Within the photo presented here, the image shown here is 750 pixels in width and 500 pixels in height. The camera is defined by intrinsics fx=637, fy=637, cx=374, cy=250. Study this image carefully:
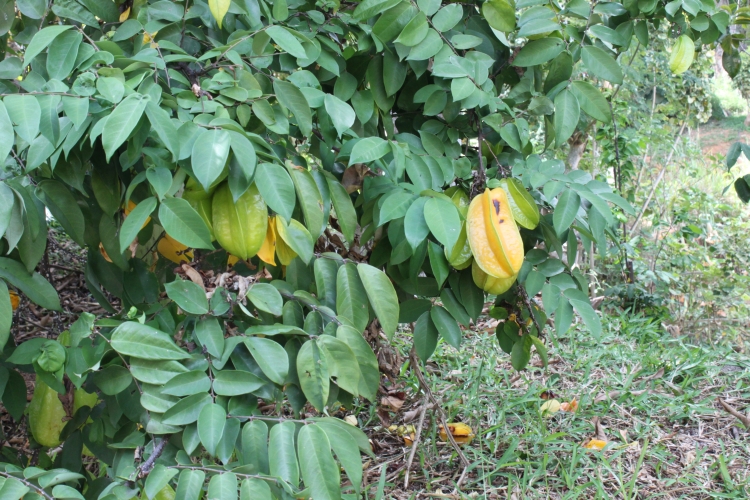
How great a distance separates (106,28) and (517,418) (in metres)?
1.80

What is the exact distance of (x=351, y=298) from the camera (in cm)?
116

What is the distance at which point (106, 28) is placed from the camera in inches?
56.4

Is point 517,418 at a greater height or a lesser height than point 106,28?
lesser

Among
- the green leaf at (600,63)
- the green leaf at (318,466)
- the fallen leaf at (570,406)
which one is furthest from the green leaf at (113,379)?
the fallen leaf at (570,406)

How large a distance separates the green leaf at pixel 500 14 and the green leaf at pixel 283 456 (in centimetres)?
99

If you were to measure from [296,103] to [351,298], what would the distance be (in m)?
0.38

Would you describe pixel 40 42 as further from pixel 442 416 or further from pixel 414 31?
pixel 442 416

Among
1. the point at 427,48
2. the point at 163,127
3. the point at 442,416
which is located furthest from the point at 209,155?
the point at 442,416

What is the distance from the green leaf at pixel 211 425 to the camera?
0.90m

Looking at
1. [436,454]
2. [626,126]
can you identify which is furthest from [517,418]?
[626,126]

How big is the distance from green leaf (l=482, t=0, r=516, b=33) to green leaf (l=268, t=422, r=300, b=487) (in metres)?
0.99

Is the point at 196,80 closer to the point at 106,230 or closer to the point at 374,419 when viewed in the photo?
the point at 106,230

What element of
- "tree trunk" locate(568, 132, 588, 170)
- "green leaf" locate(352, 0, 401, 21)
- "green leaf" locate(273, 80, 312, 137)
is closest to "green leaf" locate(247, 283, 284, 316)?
"green leaf" locate(273, 80, 312, 137)

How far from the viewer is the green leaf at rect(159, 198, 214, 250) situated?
0.95 metres
